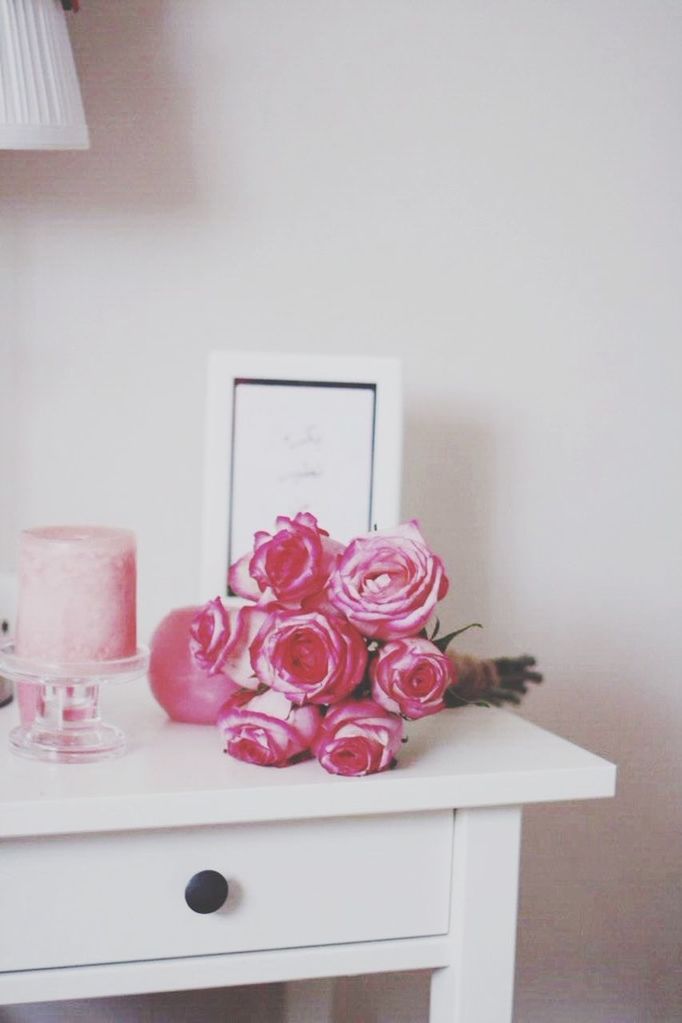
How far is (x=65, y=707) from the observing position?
77cm

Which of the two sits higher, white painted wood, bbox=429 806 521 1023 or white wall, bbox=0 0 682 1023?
white wall, bbox=0 0 682 1023

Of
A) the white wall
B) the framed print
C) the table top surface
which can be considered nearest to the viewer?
the table top surface

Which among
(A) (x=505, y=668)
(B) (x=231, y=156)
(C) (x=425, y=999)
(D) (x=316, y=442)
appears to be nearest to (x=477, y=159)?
(B) (x=231, y=156)

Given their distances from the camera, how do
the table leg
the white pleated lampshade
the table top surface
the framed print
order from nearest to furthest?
the table top surface < the white pleated lampshade < the framed print < the table leg

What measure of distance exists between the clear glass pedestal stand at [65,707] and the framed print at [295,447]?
0.20 metres

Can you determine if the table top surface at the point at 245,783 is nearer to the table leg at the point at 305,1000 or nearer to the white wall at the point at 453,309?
the white wall at the point at 453,309

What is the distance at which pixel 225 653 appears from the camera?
760 mm

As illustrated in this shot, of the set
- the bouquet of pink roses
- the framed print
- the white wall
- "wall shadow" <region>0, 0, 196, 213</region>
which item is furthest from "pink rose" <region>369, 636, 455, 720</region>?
"wall shadow" <region>0, 0, 196, 213</region>

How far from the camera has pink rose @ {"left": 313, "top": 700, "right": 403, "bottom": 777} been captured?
72 cm

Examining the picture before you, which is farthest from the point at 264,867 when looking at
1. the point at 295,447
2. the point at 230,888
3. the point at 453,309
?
the point at 453,309

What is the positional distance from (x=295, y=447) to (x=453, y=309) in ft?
0.99

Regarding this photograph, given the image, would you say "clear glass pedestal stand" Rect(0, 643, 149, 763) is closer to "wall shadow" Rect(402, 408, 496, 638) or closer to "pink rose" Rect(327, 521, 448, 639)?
"pink rose" Rect(327, 521, 448, 639)

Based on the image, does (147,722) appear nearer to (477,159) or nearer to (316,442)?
(316,442)

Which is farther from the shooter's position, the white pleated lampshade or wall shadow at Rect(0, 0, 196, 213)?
wall shadow at Rect(0, 0, 196, 213)
